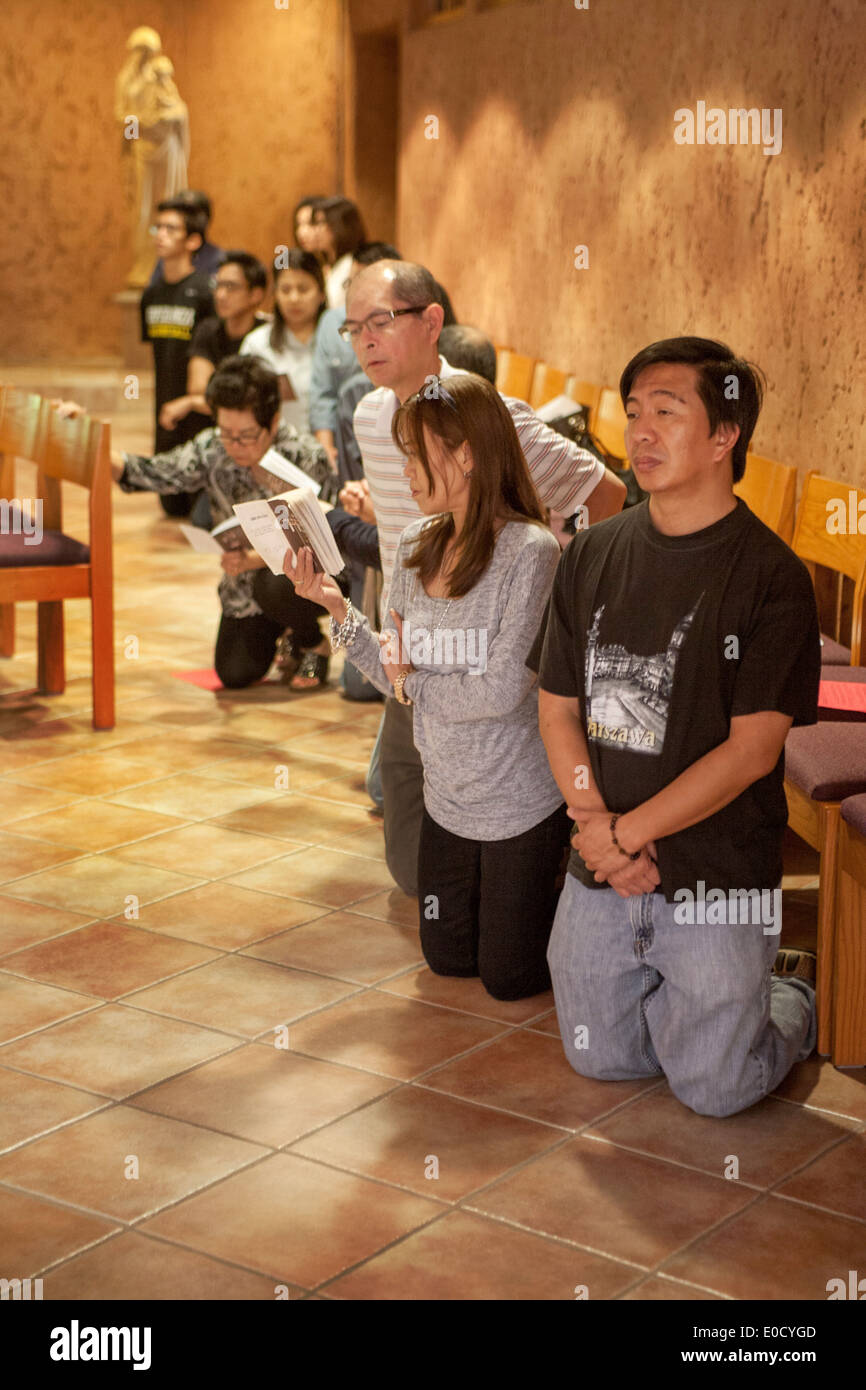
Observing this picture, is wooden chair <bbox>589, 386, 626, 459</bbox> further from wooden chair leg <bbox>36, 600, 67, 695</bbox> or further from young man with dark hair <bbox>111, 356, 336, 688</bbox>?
wooden chair leg <bbox>36, 600, 67, 695</bbox>

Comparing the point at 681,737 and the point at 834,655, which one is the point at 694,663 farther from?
the point at 834,655

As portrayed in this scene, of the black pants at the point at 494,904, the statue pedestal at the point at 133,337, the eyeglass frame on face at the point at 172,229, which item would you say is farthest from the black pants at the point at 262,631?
the statue pedestal at the point at 133,337

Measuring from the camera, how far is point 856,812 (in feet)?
9.34

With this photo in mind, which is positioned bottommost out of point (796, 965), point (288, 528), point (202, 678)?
point (796, 965)

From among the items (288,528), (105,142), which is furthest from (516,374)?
(105,142)

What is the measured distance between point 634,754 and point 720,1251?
0.83m

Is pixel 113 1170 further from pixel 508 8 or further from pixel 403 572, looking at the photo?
pixel 508 8

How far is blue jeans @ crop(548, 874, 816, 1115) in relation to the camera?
2.75 metres

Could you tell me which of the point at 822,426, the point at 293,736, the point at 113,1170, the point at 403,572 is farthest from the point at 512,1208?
the point at 822,426

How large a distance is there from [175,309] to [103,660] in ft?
14.6

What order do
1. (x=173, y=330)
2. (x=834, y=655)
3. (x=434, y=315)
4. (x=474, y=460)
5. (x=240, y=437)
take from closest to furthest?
A: 1. (x=474, y=460)
2. (x=434, y=315)
3. (x=834, y=655)
4. (x=240, y=437)
5. (x=173, y=330)

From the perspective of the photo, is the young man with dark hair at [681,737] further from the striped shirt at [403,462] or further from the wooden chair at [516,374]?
the wooden chair at [516,374]

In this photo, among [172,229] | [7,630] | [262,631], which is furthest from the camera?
[172,229]
